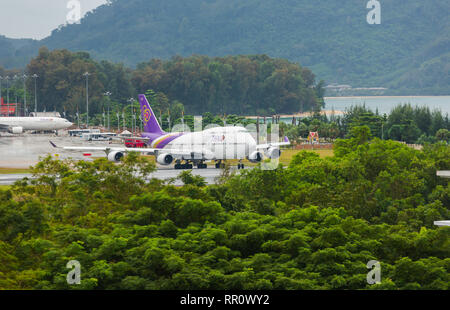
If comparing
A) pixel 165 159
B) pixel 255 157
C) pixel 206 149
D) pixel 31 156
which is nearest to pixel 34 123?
pixel 31 156

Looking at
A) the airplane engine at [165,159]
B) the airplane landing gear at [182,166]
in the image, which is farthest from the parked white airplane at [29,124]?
the airplane engine at [165,159]

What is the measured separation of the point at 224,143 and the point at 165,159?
25.1 feet

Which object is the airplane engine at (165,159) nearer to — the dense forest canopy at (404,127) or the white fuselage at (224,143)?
the white fuselage at (224,143)

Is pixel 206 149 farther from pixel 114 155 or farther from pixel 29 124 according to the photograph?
pixel 29 124

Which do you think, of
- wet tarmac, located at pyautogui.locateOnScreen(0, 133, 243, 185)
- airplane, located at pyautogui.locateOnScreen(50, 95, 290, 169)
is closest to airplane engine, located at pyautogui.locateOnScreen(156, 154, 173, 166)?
airplane, located at pyautogui.locateOnScreen(50, 95, 290, 169)

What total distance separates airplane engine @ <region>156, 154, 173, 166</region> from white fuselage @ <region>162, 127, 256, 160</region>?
11.2ft

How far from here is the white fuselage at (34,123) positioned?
17412cm

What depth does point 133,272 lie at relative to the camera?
28594 millimetres

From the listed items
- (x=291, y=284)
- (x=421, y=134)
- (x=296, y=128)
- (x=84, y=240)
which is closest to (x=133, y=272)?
(x=84, y=240)

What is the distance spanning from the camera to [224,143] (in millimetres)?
82562

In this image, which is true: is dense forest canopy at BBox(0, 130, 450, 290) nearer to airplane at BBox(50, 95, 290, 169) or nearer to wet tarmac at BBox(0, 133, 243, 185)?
wet tarmac at BBox(0, 133, 243, 185)

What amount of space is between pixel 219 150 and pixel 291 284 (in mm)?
56547

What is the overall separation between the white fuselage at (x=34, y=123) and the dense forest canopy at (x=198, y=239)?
135189mm
